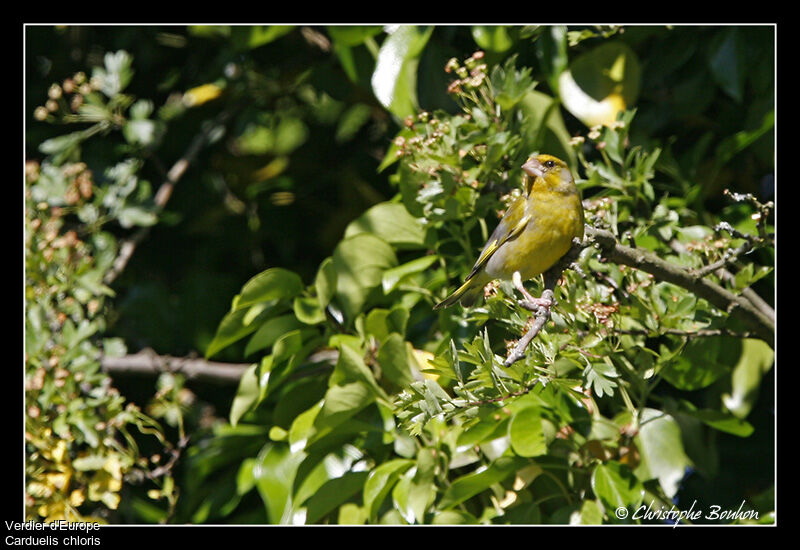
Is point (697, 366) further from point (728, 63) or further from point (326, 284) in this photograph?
Result: point (326, 284)

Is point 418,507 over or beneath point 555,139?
beneath

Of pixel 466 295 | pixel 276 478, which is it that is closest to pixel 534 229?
pixel 466 295

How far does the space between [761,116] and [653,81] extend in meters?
0.35

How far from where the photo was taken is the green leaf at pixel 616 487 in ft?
7.36

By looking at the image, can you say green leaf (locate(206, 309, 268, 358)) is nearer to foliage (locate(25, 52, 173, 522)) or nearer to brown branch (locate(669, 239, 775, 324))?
foliage (locate(25, 52, 173, 522))

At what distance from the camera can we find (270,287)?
262 centimetres

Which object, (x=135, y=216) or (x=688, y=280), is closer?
(x=688, y=280)

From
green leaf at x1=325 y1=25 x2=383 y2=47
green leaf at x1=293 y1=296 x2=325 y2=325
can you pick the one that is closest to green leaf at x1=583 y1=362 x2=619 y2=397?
green leaf at x1=293 y1=296 x2=325 y2=325

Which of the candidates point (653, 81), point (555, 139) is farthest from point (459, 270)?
point (653, 81)

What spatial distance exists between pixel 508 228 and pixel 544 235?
0.15 meters

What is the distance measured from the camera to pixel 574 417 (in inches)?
92.5

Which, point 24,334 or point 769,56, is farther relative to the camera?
point 24,334

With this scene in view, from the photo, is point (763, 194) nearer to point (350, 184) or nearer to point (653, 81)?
point (653, 81)

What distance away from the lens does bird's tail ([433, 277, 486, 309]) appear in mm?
2377
